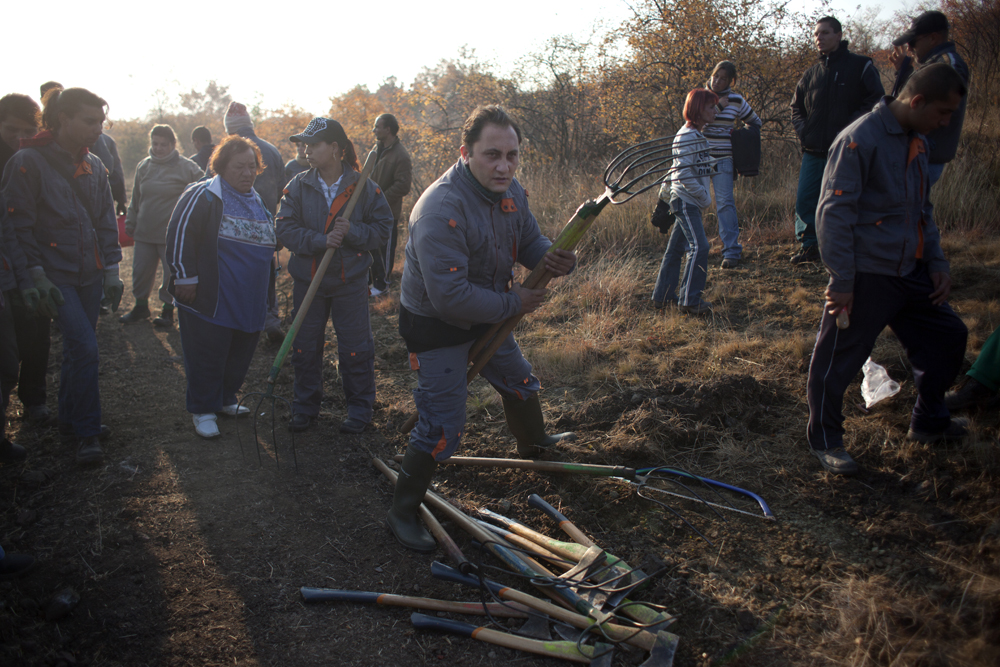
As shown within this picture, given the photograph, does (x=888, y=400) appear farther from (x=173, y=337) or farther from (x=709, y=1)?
(x=709, y=1)

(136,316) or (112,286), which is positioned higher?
(112,286)

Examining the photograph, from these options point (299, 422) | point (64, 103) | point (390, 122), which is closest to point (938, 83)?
point (299, 422)

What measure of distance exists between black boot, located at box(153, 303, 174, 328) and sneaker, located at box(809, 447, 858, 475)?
6951 mm

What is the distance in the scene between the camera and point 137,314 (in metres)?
7.22

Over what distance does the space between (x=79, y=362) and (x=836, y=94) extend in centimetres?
676

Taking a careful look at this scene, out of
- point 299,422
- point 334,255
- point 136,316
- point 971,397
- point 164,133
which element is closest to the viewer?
point 971,397

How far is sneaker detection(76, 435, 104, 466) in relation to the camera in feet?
12.7

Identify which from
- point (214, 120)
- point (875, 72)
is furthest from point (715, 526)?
point (214, 120)

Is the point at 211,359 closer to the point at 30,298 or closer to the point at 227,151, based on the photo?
the point at 30,298

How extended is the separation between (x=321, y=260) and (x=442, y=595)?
246 centimetres


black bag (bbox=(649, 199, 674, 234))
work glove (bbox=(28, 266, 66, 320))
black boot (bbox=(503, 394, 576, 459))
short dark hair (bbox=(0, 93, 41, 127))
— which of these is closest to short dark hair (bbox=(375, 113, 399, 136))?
black bag (bbox=(649, 199, 674, 234))

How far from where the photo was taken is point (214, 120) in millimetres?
34688

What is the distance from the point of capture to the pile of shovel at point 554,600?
2.33 meters

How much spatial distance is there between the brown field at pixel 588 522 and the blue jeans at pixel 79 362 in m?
0.31
